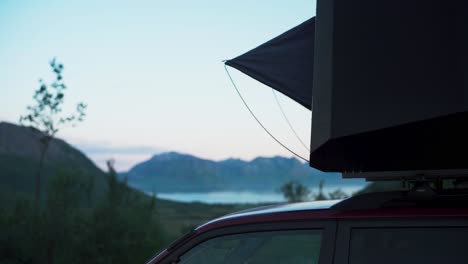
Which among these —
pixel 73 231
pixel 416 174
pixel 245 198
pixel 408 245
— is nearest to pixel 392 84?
pixel 416 174

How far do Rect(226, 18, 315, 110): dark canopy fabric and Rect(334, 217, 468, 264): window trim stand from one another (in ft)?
3.64

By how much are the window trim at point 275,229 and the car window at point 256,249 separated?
21 millimetres

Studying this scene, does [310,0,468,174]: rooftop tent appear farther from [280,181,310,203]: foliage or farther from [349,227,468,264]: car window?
[280,181,310,203]: foliage

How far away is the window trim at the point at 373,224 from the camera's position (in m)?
2.37

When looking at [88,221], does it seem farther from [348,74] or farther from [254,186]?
[254,186]

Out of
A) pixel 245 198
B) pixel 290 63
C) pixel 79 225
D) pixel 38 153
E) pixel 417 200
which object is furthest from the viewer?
pixel 38 153

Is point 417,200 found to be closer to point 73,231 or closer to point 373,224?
point 373,224

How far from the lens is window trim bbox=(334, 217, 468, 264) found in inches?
93.3

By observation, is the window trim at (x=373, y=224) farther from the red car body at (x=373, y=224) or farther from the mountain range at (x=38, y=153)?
the mountain range at (x=38, y=153)

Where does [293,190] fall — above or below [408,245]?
above

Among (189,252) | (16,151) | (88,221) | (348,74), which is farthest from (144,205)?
(16,151)

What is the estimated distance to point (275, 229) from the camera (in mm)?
2709

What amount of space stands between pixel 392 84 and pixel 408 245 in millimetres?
691

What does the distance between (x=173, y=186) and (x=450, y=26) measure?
195ft
